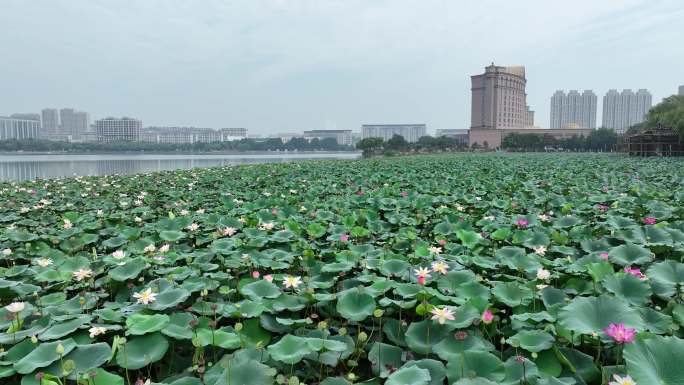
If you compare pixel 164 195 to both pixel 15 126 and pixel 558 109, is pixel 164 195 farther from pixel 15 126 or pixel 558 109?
pixel 558 109

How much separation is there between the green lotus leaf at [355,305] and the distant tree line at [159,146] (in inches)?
2905

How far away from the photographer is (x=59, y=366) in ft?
4.46

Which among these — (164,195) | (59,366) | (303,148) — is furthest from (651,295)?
(303,148)

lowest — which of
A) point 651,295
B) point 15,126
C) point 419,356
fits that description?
point 419,356

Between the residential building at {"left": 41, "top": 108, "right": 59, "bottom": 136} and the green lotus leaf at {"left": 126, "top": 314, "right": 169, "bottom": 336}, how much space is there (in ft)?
520

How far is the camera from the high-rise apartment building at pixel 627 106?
4323 inches

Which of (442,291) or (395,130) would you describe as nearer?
(442,291)

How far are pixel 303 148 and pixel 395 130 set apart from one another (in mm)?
74744

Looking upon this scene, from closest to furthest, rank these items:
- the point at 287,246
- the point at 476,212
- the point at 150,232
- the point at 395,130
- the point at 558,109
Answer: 1. the point at 287,246
2. the point at 150,232
3. the point at 476,212
4. the point at 558,109
5. the point at 395,130

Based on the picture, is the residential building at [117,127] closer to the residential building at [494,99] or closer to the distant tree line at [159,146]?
the distant tree line at [159,146]

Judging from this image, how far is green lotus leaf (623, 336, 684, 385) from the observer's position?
1.12 m

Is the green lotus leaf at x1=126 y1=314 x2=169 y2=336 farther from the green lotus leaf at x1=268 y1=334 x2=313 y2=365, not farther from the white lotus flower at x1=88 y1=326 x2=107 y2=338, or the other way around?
the green lotus leaf at x1=268 y1=334 x2=313 y2=365

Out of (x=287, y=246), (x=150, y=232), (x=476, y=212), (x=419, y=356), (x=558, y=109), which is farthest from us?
(x=558, y=109)

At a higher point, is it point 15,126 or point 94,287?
point 15,126
